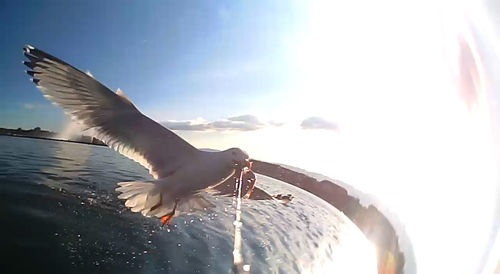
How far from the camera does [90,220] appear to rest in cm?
124

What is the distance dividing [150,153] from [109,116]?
0.17 m

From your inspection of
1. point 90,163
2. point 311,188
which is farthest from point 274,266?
point 90,163

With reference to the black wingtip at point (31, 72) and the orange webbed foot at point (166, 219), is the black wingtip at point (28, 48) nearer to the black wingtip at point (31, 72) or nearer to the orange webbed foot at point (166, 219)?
the black wingtip at point (31, 72)

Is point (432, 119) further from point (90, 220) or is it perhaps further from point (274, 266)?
point (90, 220)

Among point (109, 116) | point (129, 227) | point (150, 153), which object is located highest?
point (109, 116)

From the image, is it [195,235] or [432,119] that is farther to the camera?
[195,235]

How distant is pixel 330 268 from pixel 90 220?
76 centimetres

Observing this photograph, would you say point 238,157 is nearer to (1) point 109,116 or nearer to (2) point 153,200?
(2) point 153,200

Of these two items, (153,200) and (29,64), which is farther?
(153,200)

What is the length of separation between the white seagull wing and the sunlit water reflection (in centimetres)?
6

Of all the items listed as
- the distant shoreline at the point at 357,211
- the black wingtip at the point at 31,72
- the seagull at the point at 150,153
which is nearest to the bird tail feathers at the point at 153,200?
the seagull at the point at 150,153

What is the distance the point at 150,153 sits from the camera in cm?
124

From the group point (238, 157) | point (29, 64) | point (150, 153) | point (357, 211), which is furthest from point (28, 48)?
point (357, 211)

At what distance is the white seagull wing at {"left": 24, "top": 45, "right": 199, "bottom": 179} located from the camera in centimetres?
97
